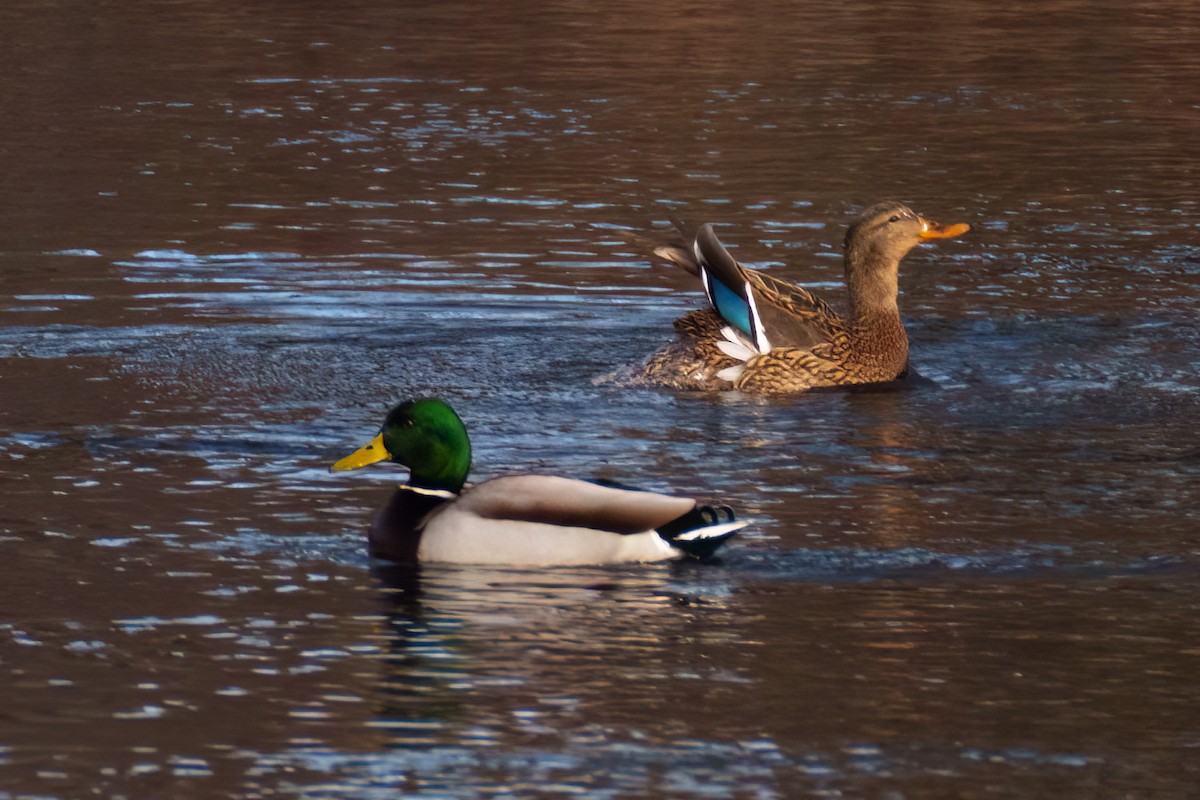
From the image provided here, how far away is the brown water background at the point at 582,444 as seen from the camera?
6684 millimetres

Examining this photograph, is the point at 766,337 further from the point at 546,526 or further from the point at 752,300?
the point at 546,526

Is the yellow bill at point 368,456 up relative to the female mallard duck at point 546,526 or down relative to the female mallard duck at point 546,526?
up

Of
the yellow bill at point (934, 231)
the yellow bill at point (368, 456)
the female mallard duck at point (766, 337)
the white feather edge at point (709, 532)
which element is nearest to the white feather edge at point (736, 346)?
the female mallard duck at point (766, 337)

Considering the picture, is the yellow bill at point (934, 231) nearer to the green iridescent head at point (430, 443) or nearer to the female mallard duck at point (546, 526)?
the female mallard duck at point (546, 526)

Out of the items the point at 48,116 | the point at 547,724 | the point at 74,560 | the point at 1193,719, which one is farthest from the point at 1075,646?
the point at 48,116

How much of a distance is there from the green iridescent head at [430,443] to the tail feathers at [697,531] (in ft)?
2.83

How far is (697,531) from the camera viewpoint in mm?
8438

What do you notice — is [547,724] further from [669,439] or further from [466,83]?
[466,83]

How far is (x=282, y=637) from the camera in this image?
25.0 feet

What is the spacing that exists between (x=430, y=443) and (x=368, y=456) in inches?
14.9

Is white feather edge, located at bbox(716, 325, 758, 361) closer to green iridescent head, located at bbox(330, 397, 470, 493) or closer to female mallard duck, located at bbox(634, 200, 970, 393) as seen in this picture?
female mallard duck, located at bbox(634, 200, 970, 393)

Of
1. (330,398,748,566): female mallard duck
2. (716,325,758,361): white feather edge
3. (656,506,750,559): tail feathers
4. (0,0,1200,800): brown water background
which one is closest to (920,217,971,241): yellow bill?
(0,0,1200,800): brown water background

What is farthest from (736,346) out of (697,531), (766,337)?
(697,531)

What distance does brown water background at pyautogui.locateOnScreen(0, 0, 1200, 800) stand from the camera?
263 inches
